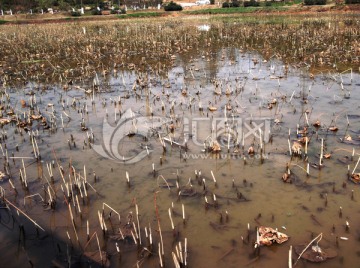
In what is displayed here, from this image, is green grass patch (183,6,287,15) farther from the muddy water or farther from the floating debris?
the floating debris

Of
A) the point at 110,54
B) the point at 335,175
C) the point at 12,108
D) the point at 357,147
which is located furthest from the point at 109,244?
the point at 110,54

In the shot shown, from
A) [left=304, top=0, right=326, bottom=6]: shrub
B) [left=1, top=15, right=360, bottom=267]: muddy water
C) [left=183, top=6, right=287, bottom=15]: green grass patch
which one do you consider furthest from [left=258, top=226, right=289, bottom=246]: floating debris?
[left=304, top=0, right=326, bottom=6]: shrub

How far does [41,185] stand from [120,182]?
4.76 ft

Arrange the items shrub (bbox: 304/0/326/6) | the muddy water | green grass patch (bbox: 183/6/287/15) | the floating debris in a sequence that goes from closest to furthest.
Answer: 1. the floating debris
2. the muddy water
3. green grass patch (bbox: 183/6/287/15)
4. shrub (bbox: 304/0/326/6)

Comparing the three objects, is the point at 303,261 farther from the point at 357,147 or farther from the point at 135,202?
the point at 357,147

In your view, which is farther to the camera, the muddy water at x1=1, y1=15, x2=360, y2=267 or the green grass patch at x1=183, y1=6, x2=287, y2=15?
the green grass patch at x1=183, y1=6, x2=287, y2=15

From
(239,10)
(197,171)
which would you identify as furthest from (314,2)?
A: (197,171)

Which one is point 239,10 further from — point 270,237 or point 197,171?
point 270,237

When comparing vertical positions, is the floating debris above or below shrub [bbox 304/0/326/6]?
below

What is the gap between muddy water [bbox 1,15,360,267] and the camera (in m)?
4.70

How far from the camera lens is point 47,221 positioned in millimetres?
5281

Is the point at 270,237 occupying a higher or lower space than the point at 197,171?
lower

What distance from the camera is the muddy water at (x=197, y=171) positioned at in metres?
4.70

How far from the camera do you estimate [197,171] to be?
255 inches
